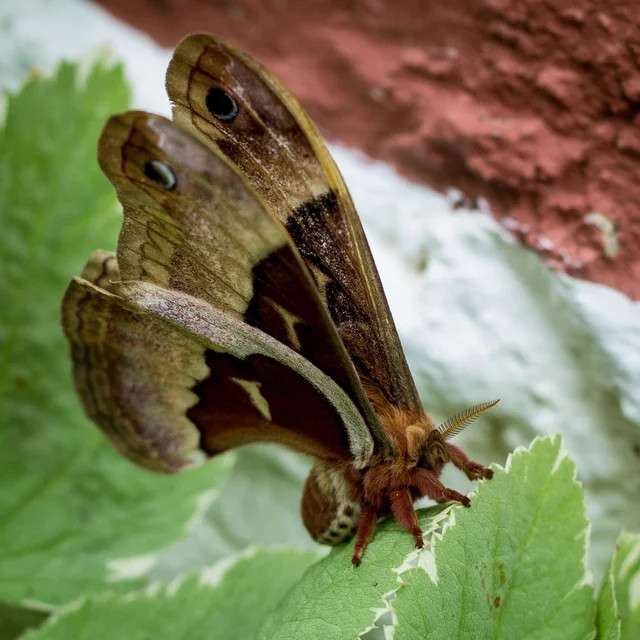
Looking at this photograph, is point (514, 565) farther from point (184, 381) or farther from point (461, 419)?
point (184, 381)

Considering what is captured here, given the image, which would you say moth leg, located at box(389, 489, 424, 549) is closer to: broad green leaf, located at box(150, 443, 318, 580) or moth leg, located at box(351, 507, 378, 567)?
moth leg, located at box(351, 507, 378, 567)

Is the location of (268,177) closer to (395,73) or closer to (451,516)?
(451,516)

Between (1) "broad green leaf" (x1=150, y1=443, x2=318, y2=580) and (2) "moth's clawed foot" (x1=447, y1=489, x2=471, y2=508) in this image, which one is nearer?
(2) "moth's clawed foot" (x1=447, y1=489, x2=471, y2=508)

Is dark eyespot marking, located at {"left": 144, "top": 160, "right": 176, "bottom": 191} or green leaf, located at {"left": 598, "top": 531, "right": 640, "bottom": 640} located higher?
green leaf, located at {"left": 598, "top": 531, "right": 640, "bottom": 640}

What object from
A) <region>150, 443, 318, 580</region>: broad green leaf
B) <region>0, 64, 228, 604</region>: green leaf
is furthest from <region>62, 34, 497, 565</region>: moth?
<region>150, 443, 318, 580</region>: broad green leaf

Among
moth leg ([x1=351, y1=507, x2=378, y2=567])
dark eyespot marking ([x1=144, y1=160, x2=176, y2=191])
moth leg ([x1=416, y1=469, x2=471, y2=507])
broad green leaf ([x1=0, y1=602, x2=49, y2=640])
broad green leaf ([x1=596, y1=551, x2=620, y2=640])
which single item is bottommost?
broad green leaf ([x1=0, y1=602, x2=49, y2=640])

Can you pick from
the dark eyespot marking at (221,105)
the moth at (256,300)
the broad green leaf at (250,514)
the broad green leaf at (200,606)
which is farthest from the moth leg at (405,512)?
the broad green leaf at (250,514)

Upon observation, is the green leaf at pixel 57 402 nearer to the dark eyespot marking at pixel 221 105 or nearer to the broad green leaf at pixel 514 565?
the dark eyespot marking at pixel 221 105
